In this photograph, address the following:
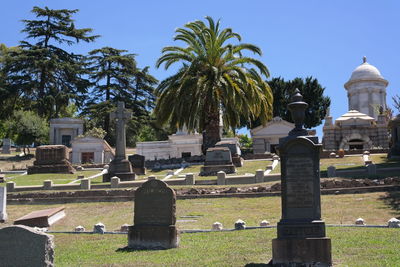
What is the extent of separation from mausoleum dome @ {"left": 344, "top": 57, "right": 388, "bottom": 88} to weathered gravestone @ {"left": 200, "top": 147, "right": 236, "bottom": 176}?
3468 cm

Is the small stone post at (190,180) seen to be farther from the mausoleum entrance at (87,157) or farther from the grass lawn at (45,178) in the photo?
the mausoleum entrance at (87,157)

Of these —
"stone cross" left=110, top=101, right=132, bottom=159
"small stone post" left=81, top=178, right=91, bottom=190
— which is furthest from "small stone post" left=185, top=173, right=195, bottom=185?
"stone cross" left=110, top=101, right=132, bottom=159

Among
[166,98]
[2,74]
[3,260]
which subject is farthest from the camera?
[2,74]

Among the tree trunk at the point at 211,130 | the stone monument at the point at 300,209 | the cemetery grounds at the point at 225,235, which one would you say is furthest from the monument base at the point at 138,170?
the stone monument at the point at 300,209

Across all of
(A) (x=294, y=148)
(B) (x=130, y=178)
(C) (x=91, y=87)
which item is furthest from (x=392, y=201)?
(C) (x=91, y=87)

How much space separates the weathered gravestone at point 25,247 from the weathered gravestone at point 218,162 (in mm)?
21388

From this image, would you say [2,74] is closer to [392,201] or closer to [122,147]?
[122,147]

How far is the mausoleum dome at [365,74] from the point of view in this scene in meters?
59.3

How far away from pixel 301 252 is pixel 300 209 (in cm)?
78

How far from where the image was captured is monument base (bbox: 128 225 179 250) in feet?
36.9

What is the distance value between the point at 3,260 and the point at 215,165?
2198cm

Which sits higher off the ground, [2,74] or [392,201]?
[2,74]

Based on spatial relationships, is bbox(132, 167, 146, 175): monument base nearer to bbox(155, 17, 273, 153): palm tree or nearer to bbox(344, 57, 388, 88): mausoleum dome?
bbox(155, 17, 273, 153): palm tree

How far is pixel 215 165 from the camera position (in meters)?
29.4
